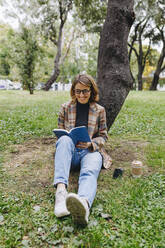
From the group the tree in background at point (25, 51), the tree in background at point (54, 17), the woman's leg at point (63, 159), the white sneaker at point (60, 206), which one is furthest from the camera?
the tree in background at point (54, 17)

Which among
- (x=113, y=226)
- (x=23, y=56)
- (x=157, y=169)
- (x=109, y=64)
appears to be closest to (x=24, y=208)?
(x=113, y=226)

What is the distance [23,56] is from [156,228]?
14429 millimetres

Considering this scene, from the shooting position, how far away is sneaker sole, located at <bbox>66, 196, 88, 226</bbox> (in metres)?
2.02

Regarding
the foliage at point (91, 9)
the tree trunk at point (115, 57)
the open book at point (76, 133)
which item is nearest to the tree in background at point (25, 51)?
the foliage at point (91, 9)

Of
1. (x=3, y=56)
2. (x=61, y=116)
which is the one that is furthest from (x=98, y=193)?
(x=3, y=56)

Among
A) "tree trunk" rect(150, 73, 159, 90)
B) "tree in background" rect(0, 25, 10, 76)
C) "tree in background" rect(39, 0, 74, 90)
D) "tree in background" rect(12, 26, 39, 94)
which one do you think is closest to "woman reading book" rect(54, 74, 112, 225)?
"tree in background" rect(12, 26, 39, 94)

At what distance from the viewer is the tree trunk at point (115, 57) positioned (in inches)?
150

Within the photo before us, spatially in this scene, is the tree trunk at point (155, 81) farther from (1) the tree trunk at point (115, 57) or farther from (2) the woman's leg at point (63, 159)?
(2) the woman's leg at point (63, 159)

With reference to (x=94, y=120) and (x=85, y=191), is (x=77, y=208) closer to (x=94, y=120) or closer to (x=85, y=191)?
(x=85, y=191)

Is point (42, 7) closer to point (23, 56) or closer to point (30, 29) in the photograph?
point (30, 29)

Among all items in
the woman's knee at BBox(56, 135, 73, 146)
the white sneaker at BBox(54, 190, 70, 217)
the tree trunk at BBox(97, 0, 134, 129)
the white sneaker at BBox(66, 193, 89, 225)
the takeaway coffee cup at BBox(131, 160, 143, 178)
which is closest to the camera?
the white sneaker at BBox(66, 193, 89, 225)

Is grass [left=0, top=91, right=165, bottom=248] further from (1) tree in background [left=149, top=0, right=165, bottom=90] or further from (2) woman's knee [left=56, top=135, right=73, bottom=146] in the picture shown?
(1) tree in background [left=149, top=0, right=165, bottom=90]

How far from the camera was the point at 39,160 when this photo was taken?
3.77 m

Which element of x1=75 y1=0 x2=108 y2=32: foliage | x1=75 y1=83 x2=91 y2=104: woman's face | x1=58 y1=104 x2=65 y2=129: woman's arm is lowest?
x1=58 y1=104 x2=65 y2=129: woman's arm
